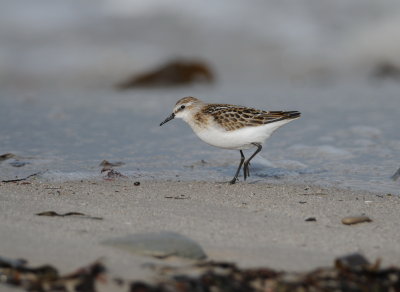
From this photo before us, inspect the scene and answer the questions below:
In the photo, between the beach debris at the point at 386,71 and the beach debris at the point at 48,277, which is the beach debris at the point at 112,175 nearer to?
the beach debris at the point at 48,277

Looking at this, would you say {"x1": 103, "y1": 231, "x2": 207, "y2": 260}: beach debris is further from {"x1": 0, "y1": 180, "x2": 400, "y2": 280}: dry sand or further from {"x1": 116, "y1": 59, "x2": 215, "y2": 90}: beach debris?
{"x1": 116, "y1": 59, "x2": 215, "y2": 90}: beach debris

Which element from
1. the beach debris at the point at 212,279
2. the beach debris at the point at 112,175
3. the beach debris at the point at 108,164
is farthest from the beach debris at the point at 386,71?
the beach debris at the point at 212,279

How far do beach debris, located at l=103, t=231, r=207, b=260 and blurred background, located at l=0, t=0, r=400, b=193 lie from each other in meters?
2.26

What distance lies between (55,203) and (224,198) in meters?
1.15

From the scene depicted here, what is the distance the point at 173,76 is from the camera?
37.9 ft

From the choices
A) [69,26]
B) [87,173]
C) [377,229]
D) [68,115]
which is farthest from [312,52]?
[377,229]

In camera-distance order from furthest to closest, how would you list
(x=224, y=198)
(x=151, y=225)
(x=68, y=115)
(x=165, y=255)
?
(x=68, y=115) → (x=224, y=198) → (x=151, y=225) → (x=165, y=255)

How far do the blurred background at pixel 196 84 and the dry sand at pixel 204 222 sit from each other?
0.60m

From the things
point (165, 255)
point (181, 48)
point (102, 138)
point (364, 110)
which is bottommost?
point (165, 255)

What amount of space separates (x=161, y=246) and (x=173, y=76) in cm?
872

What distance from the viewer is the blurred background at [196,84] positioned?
19.7ft

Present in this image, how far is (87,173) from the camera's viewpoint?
5.40m

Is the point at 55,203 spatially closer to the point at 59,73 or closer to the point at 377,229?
the point at 377,229

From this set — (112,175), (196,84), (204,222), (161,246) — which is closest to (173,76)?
(196,84)
